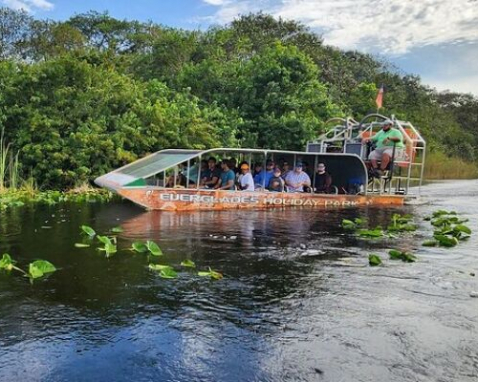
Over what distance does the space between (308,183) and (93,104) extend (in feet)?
27.3

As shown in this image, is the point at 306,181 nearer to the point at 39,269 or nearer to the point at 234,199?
the point at 234,199

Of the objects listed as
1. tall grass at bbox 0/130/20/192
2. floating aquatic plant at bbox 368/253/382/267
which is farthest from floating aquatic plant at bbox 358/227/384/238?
tall grass at bbox 0/130/20/192

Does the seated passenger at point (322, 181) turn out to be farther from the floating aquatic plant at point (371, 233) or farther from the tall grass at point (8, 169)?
the tall grass at point (8, 169)

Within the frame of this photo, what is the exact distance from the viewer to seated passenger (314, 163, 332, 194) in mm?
17469

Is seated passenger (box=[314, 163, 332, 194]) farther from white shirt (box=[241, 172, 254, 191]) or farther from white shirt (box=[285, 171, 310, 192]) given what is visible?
white shirt (box=[241, 172, 254, 191])

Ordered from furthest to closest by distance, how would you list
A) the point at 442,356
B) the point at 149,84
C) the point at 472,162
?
the point at 472,162 < the point at 149,84 < the point at 442,356

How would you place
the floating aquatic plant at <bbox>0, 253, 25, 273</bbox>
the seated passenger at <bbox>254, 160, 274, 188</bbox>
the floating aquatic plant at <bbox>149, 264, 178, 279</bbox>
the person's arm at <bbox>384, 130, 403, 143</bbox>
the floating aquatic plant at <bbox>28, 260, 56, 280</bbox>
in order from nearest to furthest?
the floating aquatic plant at <bbox>28, 260, 56, 280</bbox>, the floating aquatic plant at <bbox>149, 264, 178, 279</bbox>, the floating aquatic plant at <bbox>0, 253, 25, 273</bbox>, the seated passenger at <bbox>254, 160, 274, 188</bbox>, the person's arm at <bbox>384, 130, 403, 143</bbox>

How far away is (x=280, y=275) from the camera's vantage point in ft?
26.7

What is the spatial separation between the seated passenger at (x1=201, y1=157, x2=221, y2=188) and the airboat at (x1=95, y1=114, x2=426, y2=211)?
289mm

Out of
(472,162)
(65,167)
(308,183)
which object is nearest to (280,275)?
(308,183)

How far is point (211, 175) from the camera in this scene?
16.4m

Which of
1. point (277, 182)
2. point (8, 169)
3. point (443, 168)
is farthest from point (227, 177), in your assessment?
point (443, 168)

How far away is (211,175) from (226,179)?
69cm

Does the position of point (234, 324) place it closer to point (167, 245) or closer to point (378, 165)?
point (167, 245)
